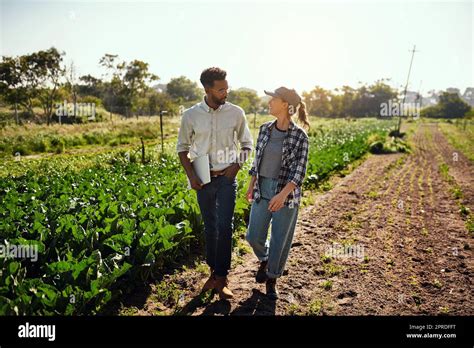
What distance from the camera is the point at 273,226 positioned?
11.7 feet

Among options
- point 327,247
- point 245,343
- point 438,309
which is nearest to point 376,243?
point 327,247

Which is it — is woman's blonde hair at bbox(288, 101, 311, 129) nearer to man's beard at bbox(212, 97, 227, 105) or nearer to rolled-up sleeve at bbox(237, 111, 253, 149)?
rolled-up sleeve at bbox(237, 111, 253, 149)

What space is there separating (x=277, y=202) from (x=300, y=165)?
0.41m

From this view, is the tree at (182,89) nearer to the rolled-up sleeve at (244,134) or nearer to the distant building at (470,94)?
the rolled-up sleeve at (244,134)

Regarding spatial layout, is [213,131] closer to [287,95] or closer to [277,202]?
[287,95]

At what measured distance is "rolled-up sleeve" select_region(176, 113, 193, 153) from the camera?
135 inches

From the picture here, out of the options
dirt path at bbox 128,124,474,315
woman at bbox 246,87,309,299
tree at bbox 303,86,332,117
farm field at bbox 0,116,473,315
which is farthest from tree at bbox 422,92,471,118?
woman at bbox 246,87,309,299

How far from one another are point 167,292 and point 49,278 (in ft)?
3.92

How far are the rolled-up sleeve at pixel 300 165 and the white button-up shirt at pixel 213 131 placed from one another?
1.86ft

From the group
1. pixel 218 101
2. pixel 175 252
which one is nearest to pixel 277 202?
pixel 218 101

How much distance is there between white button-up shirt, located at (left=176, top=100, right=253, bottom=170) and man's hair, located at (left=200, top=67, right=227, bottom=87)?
220 millimetres

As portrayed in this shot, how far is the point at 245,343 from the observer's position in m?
3.21

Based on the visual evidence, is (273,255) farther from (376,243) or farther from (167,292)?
(376,243)

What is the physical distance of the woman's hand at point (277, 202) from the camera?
10.8 feet
